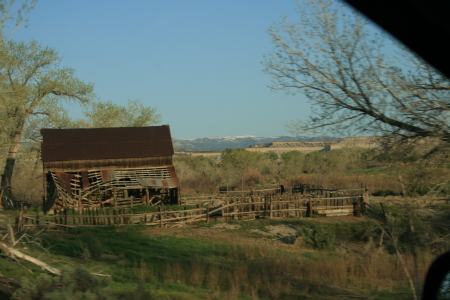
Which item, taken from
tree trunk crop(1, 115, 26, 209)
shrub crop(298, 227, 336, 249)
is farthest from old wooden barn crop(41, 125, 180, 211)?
shrub crop(298, 227, 336, 249)

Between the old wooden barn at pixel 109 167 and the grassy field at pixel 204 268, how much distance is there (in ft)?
41.9

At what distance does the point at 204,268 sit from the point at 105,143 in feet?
87.4

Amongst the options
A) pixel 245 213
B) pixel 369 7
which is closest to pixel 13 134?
pixel 245 213

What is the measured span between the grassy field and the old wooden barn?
503 inches

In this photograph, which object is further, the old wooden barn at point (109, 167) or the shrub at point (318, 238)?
the old wooden barn at point (109, 167)

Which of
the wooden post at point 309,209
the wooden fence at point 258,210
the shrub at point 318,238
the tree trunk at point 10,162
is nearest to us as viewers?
the shrub at point 318,238

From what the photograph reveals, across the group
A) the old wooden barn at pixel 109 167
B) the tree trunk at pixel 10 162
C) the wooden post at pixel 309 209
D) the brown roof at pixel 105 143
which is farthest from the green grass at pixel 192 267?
the tree trunk at pixel 10 162

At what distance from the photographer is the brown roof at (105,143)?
118 feet

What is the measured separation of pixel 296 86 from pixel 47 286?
227 inches

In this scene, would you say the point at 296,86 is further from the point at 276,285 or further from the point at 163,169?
the point at 163,169

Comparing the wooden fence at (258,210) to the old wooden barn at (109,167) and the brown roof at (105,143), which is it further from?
the brown roof at (105,143)

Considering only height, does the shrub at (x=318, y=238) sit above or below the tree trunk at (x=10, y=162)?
below

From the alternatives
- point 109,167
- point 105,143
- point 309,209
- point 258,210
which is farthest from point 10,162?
point 309,209

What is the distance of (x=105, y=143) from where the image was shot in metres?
37.6
